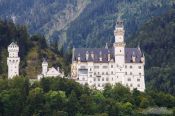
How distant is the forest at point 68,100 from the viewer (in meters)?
104

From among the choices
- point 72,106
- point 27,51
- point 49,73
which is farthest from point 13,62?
point 27,51

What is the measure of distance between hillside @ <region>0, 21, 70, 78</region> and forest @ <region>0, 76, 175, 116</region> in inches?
565

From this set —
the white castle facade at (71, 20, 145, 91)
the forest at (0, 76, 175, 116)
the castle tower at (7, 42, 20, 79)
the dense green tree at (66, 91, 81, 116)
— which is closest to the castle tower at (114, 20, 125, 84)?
the white castle facade at (71, 20, 145, 91)

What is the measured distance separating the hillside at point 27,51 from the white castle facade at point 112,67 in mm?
8364

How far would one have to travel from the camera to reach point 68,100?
10456 centimetres

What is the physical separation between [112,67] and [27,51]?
2312cm

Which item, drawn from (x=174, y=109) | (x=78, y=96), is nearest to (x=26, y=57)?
(x=78, y=96)

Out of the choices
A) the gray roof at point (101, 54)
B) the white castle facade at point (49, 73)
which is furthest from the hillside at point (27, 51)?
the gray roof at point (101, 54)

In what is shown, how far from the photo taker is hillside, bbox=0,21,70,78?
125 m

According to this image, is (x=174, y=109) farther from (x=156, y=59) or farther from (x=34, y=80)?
(x=156, y=59)

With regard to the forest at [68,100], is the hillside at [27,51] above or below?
above

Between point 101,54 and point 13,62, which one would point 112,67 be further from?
point 13,62

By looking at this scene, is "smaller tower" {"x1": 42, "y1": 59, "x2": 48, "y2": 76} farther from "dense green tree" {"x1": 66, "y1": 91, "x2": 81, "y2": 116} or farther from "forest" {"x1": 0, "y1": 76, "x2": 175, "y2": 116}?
"dense green tree" {"x1": 66, "y1": 91, "x2": 81, "y2": 116}

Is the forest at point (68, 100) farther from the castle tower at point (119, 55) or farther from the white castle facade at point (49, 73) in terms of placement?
the white castle facade at point (49, 73)
